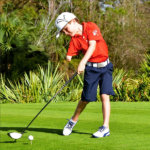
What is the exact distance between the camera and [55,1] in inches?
899

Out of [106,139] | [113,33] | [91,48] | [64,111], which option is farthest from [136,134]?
[113,33]

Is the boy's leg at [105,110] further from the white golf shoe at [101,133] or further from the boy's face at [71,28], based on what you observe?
the boy's face at [71,28]

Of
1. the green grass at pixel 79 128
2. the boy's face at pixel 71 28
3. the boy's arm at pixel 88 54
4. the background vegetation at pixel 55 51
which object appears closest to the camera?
the green grass at pixel 79 128

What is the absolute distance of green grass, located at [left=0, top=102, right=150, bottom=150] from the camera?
5005 millimetres

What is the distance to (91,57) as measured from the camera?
5691mm

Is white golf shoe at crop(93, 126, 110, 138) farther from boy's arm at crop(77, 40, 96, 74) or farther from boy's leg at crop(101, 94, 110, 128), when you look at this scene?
boy's arm at crop(77, 40, 96, 74)

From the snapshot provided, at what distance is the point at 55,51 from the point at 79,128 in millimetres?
11806

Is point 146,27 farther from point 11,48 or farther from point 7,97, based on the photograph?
point 7,97

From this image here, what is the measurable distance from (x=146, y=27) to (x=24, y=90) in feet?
46.3

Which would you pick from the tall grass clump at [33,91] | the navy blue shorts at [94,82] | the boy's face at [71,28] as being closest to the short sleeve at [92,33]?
the boy's face at [71,28]

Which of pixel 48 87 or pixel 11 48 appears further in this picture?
pixel 11 48

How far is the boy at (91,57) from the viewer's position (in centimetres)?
554

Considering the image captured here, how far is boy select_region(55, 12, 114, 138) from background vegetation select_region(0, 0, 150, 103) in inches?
267

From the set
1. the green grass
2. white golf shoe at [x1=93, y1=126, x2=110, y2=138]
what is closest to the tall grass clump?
the green grass
